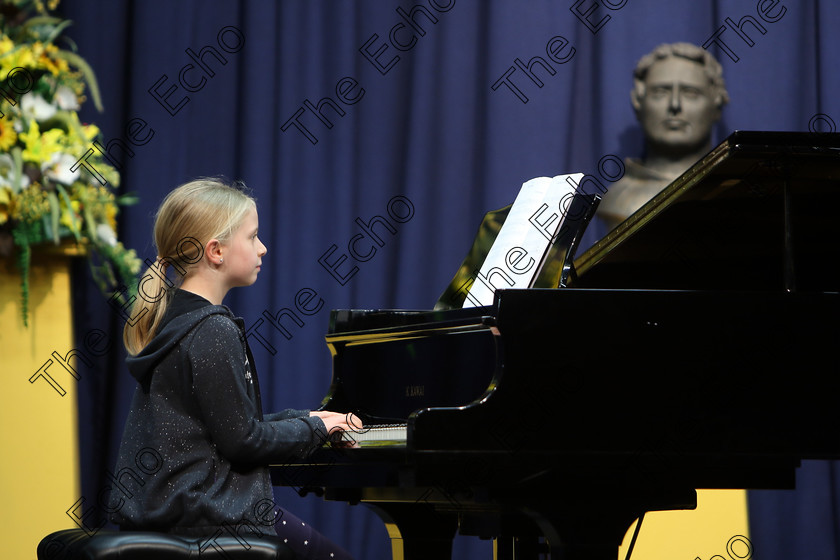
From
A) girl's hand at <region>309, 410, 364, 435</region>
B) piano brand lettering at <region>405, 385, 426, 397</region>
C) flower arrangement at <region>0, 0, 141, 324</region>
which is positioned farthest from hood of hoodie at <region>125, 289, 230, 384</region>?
flower arrangement at <region>0, 0, 141, 324</region>

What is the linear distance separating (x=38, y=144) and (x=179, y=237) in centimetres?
161

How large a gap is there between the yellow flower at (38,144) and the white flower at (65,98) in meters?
0.13

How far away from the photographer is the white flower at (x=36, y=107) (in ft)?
10.8

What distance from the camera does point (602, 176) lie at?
403 cm

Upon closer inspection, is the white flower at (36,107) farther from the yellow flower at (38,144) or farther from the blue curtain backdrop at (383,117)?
the blue curtain backdrop at (383,117)

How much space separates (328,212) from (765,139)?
7.85 feet

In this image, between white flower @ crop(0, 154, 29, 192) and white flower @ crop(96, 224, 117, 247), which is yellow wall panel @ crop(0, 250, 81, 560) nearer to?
white flower @ crop(96, 224, 117, 247)

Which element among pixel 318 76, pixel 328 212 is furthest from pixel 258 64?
pixel 328 212

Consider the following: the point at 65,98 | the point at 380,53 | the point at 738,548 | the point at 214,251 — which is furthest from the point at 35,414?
the point at 738,548

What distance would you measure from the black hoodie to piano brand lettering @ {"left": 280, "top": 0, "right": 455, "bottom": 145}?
87.2 inches

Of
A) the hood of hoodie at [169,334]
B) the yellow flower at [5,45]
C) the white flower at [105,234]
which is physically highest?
the yellow flower at [5,45]

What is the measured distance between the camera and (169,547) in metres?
1.60

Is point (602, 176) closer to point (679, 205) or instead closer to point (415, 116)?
point (415, 116)

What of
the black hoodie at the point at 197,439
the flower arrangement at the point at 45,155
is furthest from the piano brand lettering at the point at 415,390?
the flower arrangement at the point at 45,155
